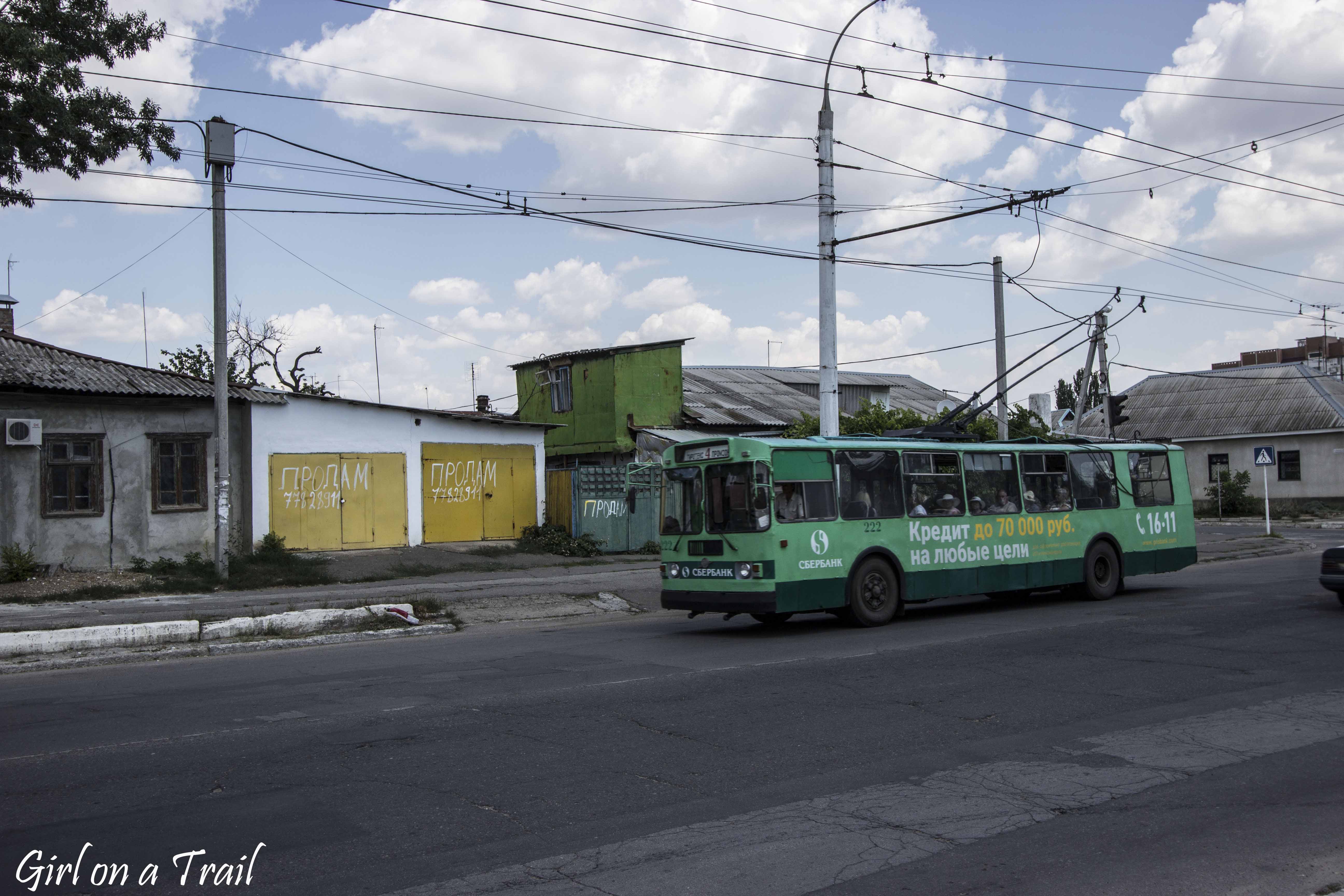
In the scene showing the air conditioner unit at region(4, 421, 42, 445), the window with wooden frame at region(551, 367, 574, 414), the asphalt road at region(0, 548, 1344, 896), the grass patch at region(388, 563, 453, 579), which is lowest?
Result: the asphalt road at region(0, 548, 1344, 896)

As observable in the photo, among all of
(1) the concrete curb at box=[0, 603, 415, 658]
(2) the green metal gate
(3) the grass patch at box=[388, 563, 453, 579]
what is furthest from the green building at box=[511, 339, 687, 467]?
(1) the concrete curb at box=[0, 603, 415, 658]

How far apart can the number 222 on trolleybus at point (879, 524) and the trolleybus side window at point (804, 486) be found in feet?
0.06

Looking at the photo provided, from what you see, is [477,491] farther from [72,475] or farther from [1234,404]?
[1234,404]

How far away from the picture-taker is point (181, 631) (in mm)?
13172

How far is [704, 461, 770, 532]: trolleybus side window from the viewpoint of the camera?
518 inches

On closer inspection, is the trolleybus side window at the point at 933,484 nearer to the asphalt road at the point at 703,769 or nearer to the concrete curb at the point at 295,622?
the asphalt road at the point at 703,769

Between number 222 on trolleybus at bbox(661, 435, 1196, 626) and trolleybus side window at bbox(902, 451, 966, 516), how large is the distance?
16mm

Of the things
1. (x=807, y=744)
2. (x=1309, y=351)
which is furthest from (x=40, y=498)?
(x=1309, y=351)

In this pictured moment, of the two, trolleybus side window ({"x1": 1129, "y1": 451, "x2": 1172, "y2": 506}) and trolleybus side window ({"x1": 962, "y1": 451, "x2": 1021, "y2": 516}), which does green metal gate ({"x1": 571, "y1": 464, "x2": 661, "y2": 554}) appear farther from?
trolleybus side window ({"x1": 1129, "y1": 451, "x2": 1172, "y2": 506})

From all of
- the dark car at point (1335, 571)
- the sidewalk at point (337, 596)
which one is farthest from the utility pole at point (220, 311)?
the dark car at point (1335, 571)

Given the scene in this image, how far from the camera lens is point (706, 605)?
13555mm

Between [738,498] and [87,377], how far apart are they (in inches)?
627

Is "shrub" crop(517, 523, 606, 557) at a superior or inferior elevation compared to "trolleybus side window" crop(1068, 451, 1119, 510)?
inferior

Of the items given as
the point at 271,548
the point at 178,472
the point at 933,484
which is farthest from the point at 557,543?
the point at 933,484
